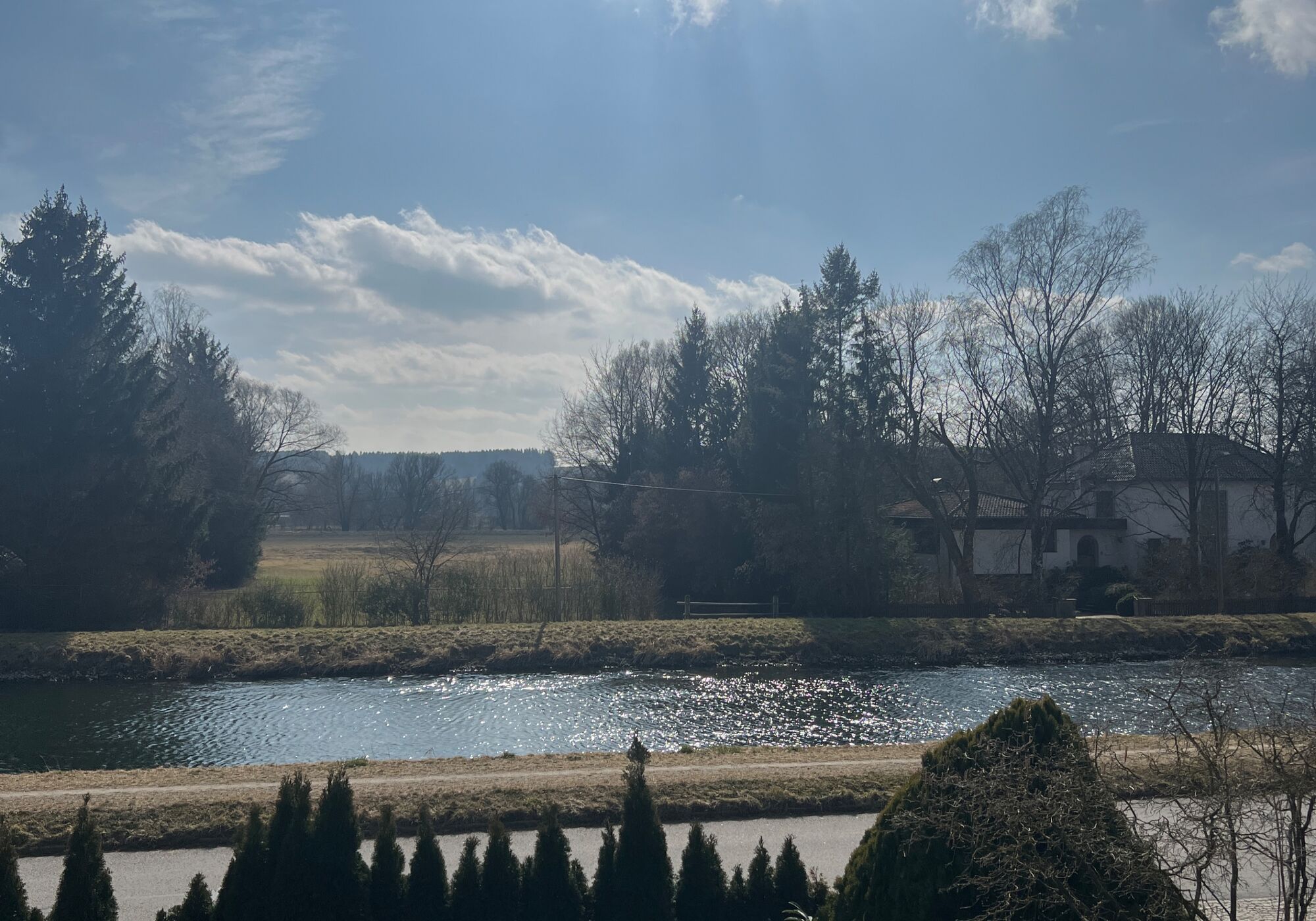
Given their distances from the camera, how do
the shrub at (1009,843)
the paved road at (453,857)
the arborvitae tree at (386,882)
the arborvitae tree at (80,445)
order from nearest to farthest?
the shrub at (1009,843), the arborvitae tree at (386,882), the paved road at (453,857), the arborvitae tree at (80,445)

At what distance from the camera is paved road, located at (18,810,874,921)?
755 cm

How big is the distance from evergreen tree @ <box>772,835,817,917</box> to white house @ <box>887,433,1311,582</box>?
3558cm

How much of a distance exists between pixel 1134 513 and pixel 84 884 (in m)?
47.1

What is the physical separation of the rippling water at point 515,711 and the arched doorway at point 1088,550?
19146 mm

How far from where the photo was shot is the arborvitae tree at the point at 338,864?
18.9 feet

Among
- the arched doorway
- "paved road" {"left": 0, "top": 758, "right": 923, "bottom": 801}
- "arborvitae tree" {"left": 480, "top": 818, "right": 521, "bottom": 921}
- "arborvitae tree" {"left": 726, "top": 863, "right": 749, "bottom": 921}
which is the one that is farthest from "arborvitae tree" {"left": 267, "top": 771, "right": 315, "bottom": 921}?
the arched doorway

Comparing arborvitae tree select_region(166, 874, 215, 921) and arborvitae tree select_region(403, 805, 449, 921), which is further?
arborvitae tree select_region(403, 805, 449, 921)

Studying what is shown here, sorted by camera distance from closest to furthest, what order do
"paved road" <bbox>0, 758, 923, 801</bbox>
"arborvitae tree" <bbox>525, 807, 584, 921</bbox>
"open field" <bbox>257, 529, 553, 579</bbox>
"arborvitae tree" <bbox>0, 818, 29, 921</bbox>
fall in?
"arborvitae tree" <bbox>0, 818, 29, 921</bbox> → "arborvitae tree" <bbox>525, 807, 584, 921</bbox> → "paved road" <bbox>0, 758, 923, 801</bbox> → "open field" <bbox>257, 529, 553, 579</bbox>

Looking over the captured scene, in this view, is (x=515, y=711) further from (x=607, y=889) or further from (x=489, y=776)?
(x=607, y=889)

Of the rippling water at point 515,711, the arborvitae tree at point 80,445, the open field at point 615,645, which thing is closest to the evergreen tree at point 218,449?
the arborvitae tree at point 80,445

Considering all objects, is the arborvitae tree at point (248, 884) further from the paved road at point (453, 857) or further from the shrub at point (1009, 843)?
the shrub at point (1009, 843)

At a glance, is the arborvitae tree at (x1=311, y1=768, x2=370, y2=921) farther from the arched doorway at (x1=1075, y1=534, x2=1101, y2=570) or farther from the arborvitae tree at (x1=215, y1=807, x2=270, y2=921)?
the arched doorway at (x1=1075, y1=534, x2=1101, y2=570)

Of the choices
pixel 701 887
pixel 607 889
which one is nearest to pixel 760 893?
pixel 701 887

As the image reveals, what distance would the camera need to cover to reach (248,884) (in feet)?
18.9
